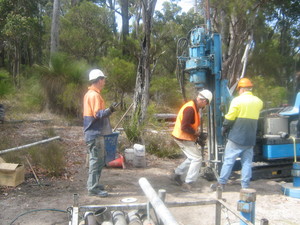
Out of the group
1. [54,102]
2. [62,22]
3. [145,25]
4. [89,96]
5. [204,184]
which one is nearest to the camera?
[89,96]

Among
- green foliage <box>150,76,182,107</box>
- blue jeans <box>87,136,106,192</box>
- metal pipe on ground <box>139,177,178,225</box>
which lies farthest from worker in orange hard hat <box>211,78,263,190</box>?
green foliage <box>150,76,182,107</box>

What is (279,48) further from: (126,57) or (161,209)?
(161,209)

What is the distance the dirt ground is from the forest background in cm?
217

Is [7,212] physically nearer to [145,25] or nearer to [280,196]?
[280,196]

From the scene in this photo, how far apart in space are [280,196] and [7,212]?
13.6 feet

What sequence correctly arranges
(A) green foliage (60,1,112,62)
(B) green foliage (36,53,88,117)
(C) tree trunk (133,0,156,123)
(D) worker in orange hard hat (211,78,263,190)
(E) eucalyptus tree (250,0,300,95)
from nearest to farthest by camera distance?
(D) worker in orange hard hat (211,78,263,190) → (C) tree trunk (133,0,156,123) → (B) green foliage (36,53,88,117) → (A) green foliage (60,1,112,62) → (E) eucalyptus tree (250,0,300,95)

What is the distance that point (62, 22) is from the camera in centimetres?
2084

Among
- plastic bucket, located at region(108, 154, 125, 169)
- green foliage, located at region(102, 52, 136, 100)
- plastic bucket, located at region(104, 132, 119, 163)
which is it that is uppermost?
green foliage, located at region(102, 52, 136, 100)

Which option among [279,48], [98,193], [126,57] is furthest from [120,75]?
[279,48]

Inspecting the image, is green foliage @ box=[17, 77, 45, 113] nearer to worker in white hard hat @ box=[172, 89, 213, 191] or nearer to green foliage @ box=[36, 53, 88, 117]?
green foliage @ box=[36, 53, 88, 117]

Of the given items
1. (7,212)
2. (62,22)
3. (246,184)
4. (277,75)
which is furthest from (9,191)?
(277,75)

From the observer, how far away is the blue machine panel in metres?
6.23

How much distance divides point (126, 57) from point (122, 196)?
10.9 m

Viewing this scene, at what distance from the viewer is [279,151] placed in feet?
20.6
